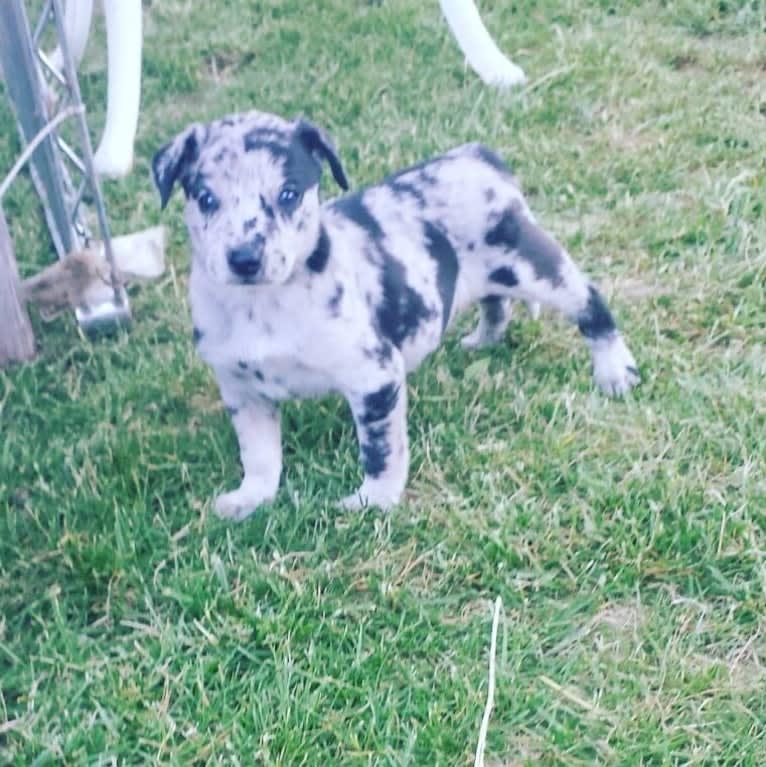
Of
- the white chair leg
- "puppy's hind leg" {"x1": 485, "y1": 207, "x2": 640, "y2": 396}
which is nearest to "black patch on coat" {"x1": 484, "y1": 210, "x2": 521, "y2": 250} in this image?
"puppy's hind leg" {"x1": 485, "y1": 207, "x2": 640, "y2": 396}

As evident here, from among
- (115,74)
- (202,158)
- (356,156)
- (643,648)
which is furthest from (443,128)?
(643,648)

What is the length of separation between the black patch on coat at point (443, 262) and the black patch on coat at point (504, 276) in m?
0.13

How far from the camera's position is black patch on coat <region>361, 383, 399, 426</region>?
109 inches

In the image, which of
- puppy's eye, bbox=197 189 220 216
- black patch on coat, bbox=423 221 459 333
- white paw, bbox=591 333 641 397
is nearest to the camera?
puppy's eye, bbox=197 189 220 216

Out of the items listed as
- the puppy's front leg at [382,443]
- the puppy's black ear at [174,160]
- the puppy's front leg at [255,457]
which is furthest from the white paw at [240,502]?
the puppy's black ear at [174,160]

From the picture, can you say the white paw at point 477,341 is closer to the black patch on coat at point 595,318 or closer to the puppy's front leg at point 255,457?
the black patch on coat at point 595,318

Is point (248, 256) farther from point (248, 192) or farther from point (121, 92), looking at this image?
point (121, 92)

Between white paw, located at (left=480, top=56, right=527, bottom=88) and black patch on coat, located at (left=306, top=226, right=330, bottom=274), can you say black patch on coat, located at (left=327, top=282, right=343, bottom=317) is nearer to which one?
black patch on coat, located at (left=306, top=226, right=330, bottom=274)

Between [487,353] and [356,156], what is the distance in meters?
1.35

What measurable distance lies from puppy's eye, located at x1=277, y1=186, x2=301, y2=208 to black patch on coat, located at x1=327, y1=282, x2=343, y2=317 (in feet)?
0.86

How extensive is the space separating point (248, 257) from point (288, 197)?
0.18 metres

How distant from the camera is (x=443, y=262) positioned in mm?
3078

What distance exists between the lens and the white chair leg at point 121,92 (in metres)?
4.39

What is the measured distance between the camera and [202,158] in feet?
8.37
